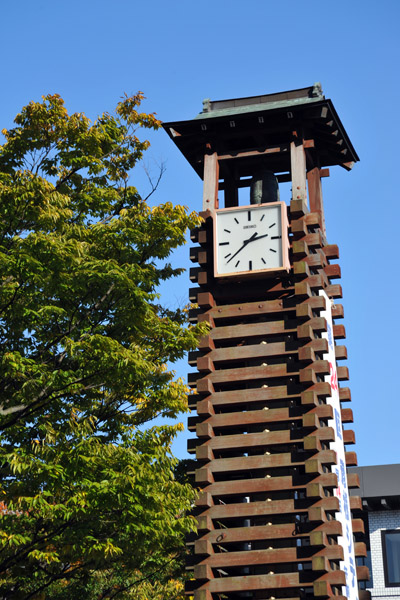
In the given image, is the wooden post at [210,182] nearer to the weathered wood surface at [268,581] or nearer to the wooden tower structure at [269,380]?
Result: the wooden tower structure at [269,380]

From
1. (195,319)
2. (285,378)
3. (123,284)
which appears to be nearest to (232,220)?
(195,319)

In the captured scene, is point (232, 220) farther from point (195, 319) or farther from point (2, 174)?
point (2, 174)

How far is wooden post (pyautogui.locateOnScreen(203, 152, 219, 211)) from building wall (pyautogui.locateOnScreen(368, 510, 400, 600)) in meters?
11.6

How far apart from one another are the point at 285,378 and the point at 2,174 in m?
7.55

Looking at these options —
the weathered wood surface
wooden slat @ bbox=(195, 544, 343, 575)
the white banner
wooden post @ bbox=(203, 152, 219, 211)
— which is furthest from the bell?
the weathered wood surface

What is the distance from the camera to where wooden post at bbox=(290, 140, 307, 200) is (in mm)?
21844

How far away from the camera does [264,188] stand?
22.9 m

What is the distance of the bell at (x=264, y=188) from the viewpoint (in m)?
22.7

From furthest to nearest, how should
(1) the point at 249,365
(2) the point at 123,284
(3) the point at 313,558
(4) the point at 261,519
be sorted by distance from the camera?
(1) the point at 249,365, (4) the point at 261,519, (3) the point at 313,558, (2) the point at 123,284

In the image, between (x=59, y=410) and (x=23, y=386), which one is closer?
(x=23, y=386)

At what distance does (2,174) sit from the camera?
55.5 feet

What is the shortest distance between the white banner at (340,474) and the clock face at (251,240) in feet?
4.96

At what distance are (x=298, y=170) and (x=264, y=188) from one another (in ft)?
3.59

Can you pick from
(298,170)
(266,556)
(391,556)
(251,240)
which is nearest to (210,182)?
(298,170)
